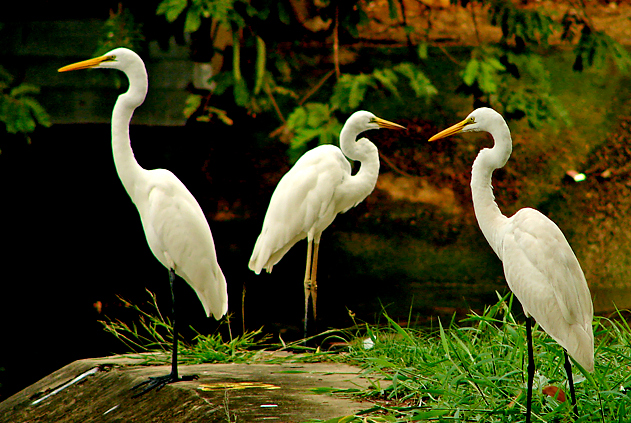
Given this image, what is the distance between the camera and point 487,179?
2.93 meters

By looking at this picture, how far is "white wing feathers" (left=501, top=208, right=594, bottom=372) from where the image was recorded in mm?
2602

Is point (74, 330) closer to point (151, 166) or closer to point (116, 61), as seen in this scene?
point (116, 61)

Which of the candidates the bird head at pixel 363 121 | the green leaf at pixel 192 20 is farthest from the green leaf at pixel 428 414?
the green leaf at pixel 192 20

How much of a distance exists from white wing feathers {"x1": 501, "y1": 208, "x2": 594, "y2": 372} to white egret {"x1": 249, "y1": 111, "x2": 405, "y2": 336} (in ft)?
7.49

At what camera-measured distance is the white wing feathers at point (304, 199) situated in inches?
191

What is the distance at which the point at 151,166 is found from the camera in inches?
388

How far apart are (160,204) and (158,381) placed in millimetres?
894

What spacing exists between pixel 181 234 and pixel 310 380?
100 cm

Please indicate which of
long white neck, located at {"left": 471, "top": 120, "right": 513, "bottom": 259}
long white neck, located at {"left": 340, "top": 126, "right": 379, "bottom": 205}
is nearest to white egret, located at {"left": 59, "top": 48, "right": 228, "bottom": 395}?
long white neck, located at {"left": 340, "top": 126, "right": 379, "bottom": 205}

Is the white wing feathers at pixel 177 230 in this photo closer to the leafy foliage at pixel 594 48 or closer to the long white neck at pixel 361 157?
the long white neck at pixel 361 157

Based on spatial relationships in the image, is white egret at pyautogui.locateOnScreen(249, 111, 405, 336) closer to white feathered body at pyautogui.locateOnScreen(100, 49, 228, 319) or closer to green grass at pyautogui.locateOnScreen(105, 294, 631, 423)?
white feathered body at pyautogui.locateOnScreen(100, 49, 228, 319)

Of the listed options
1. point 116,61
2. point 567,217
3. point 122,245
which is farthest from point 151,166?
point 116,61

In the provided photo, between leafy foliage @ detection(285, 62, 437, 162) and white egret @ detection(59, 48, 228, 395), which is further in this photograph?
leafy foliage @ detection(285, 62, 437, 162)

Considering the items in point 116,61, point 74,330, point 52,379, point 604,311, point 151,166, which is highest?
point 116,61
